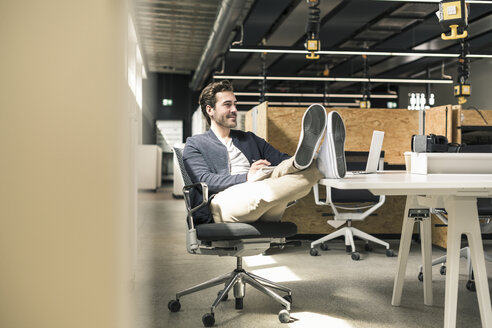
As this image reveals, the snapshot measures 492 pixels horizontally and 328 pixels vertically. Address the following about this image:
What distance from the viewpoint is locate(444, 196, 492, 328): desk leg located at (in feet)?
6.22

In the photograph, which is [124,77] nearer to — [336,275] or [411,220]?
[411,220]

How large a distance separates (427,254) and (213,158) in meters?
1.27

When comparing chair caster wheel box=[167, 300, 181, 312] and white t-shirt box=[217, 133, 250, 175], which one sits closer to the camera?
chair caster wheel box=[167, 300, 181, 312]

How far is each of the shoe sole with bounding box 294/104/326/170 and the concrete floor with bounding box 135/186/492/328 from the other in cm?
90

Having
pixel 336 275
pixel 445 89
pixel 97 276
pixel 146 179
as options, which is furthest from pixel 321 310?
pixel 445 89

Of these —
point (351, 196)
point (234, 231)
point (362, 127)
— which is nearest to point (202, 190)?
point (234, 231)

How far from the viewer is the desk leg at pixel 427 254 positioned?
8.14ft

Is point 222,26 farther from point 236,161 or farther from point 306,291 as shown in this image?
point 306,291

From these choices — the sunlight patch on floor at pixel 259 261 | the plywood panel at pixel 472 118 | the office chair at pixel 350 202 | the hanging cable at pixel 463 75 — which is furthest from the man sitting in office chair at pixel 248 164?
the hanging cable at pixel 463 75

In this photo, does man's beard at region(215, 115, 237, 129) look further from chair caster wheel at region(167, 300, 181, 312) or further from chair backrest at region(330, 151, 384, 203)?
chair backrest at region(330, 151, 384, 203)

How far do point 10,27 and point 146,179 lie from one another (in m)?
9.32

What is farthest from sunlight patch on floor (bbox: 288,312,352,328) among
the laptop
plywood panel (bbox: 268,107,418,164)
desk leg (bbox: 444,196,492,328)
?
plywood panel (bbox: 268,107,418,164)

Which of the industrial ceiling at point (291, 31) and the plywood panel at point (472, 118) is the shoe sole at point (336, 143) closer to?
the plywood panel at point (472, 118)

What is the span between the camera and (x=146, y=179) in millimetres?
10211
